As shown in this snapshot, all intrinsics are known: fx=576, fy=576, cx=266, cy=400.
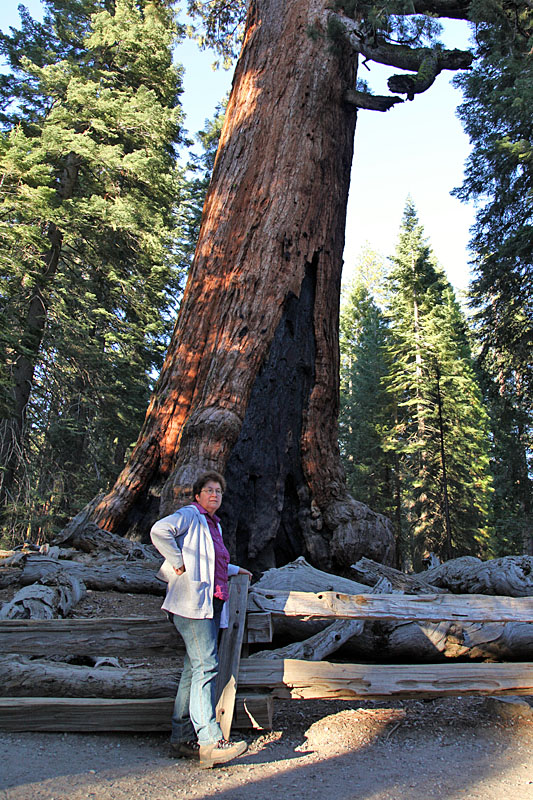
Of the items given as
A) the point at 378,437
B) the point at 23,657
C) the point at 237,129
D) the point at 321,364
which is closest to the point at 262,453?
the point at 321,364

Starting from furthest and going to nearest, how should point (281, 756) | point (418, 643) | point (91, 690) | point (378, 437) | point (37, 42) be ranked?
point (378, 437)
point (37, 42)
point (418, 643)
point (91, 690)
point (281, 756)

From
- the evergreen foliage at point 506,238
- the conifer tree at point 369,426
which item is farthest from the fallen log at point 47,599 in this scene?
the conifer tree at point 369,426

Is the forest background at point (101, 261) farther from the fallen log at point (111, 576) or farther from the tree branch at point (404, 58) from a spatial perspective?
the fallen log at point (111, 576)

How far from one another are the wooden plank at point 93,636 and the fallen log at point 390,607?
0.80 metres

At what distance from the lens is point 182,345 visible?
7934 millimetres

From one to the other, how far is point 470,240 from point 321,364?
13.1m

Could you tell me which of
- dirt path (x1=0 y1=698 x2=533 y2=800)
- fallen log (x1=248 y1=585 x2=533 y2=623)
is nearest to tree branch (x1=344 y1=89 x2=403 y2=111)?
fallen log (x1=248 y1=585 x2=533 y2=623)

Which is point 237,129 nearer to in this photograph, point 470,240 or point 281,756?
point 281,756

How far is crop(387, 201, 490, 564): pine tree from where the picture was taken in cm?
2261

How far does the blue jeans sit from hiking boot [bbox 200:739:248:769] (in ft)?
0.09

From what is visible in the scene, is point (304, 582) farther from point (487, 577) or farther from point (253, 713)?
point (487, 577)

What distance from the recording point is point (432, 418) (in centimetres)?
2444

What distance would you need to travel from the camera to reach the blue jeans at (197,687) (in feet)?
11.2

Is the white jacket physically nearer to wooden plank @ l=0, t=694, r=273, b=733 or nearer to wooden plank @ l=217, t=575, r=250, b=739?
wooden plank @ l=217, t=575, r=250, b=739
